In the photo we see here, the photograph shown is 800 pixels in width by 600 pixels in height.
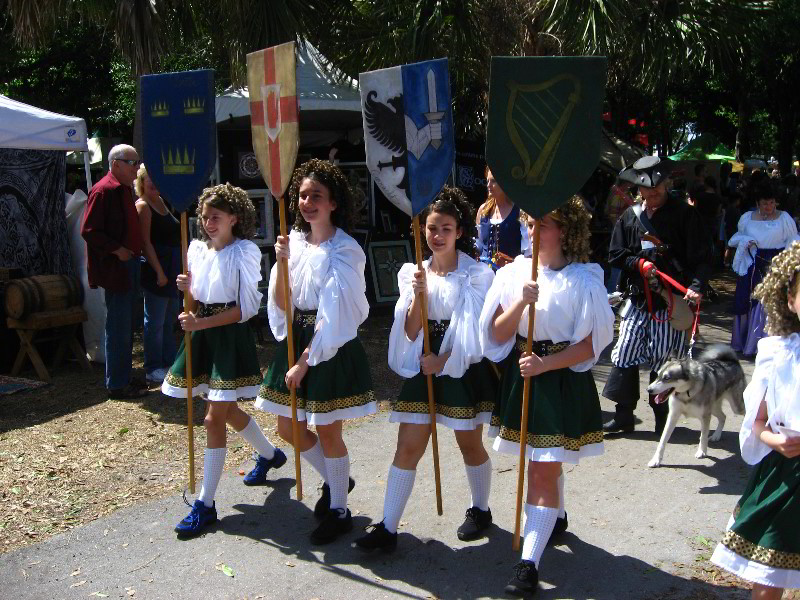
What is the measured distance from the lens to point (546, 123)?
147 inches

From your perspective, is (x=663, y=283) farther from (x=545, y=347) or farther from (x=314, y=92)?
(x=314, y=92)

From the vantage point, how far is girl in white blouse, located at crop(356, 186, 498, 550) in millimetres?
4062

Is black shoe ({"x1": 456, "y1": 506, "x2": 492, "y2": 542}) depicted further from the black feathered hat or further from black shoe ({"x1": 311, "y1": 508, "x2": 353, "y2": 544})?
the black feathered hat

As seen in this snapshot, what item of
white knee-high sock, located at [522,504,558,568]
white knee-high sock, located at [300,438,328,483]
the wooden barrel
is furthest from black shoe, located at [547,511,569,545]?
the wooden barrel

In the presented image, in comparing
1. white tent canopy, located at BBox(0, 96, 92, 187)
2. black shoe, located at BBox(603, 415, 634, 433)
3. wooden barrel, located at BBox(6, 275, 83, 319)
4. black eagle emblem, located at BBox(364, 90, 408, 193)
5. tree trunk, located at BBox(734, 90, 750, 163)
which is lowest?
black shoe, located at BBox(603, 415, 634, 433)

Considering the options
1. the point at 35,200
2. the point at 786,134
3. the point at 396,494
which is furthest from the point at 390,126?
the point at 786,134

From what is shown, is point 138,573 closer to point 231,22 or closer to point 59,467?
point 59,467

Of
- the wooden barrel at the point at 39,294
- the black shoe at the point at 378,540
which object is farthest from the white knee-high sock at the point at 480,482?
the wooden barrel at the point at 39,294

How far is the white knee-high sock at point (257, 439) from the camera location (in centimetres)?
505

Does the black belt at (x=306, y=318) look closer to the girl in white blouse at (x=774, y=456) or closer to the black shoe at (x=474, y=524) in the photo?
the black shoe at (x=474, y=524)

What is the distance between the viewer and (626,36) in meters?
10.1

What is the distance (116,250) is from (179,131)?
274 cm

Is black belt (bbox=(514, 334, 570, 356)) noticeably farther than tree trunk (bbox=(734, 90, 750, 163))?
No

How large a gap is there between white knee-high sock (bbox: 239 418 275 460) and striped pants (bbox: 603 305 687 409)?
86.5 inches
